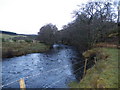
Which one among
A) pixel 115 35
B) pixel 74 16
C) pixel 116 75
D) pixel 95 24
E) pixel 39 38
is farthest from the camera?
pixel 39 38

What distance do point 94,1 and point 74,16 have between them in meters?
5.03

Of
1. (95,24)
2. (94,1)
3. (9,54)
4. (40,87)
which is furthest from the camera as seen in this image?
(94,1)

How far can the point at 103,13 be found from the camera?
1019 inches

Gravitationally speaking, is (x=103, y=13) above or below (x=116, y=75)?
above

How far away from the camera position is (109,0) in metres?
26.4

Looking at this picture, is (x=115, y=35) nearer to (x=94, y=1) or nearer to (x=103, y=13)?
(x=103, y=13)

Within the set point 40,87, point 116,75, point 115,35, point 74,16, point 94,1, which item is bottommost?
point 40,87

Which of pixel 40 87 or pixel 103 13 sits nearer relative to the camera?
pixel 40 87

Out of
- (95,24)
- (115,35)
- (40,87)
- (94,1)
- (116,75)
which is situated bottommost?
(40,87)

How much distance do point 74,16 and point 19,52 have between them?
13.8m

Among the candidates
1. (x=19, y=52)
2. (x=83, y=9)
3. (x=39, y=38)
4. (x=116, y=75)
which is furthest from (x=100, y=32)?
(x=39, y=38)

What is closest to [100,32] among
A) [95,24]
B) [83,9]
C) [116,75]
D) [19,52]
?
[95,24]

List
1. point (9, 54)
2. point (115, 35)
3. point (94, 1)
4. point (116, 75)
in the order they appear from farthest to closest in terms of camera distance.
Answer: point (94, 1), point (9, 54), point (115, 35), point (116, 75)

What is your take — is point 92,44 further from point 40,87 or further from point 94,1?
point 40,87
